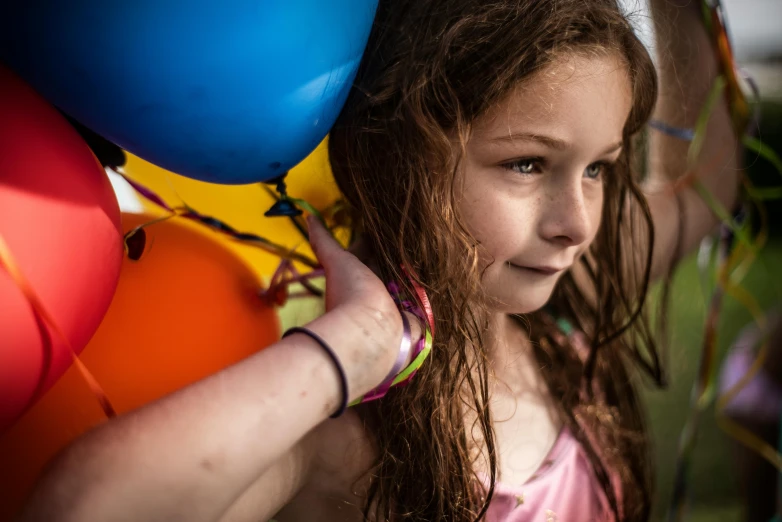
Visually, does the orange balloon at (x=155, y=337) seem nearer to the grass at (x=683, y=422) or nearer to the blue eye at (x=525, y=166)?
the blue eye at (x=525, y=166)

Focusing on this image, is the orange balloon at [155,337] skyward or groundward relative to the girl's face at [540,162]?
groundward

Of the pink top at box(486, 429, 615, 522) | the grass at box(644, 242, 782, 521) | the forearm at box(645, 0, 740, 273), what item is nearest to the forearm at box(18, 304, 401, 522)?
the pink top at box(486, 429, 615, 522)

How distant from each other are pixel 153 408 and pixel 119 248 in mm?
154

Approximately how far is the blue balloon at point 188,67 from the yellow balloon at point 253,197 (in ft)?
0.59

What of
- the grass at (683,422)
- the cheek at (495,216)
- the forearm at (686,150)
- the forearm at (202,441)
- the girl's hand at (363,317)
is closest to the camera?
the forearm at (202,441)

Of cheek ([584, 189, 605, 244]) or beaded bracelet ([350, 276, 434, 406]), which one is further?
cheek ([584, 189, 605, 244])

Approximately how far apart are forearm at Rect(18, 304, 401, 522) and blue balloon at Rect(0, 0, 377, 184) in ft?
0.61

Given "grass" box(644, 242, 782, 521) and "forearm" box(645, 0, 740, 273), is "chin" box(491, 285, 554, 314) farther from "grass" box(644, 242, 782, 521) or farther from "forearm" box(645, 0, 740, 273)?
"grass" box(644, 242, 782, 521)

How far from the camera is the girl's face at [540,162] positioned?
0.69 meters

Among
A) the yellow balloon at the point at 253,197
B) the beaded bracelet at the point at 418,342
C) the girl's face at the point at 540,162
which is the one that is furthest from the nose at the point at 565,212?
the yellow balloon at the point at 253,197

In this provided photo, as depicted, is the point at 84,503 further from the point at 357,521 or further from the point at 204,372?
the point at 357,521

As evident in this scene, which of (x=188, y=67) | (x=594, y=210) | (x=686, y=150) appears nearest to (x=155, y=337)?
(x=188, y=67)

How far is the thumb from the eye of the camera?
0.71m

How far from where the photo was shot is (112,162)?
0.72 metres
